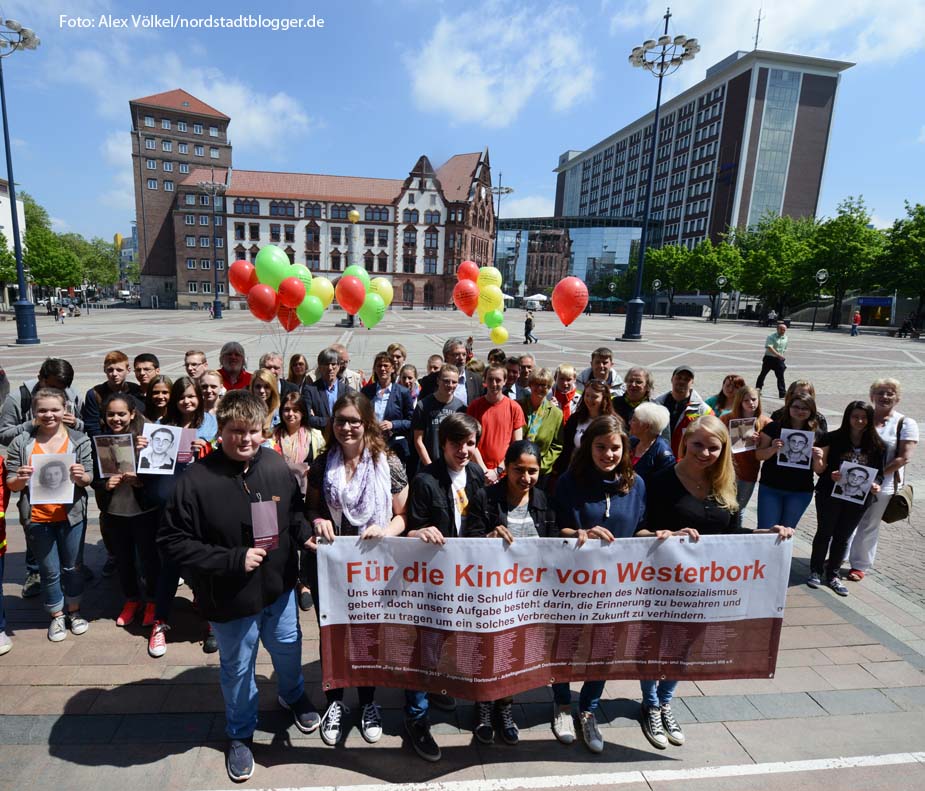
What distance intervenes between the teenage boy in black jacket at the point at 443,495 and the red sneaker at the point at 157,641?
2090mm

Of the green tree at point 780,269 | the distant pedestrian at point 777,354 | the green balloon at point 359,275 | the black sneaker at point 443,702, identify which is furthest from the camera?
the green tree at point 780,269

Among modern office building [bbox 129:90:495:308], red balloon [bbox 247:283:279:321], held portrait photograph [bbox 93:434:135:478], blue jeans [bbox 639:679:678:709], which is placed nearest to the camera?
blue jeans [bbox 639:679:678:709]

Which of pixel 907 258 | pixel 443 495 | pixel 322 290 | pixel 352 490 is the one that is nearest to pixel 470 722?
pixel 443 495

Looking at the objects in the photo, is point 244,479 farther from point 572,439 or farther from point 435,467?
point 572,439

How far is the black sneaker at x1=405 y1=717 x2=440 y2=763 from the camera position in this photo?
3141 millimetres

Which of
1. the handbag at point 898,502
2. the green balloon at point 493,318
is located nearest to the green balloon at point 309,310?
the green balloon at point 493,318

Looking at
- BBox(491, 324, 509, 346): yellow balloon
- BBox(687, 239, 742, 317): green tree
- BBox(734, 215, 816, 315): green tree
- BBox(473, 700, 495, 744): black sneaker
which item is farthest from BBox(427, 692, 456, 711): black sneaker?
BBox(687, 239, 742, 317): green tree

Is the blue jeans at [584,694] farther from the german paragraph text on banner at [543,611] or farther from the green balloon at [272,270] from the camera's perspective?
the green balloon at [272,270]

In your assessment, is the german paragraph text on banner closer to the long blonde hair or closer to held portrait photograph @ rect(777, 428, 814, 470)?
the long blonde hair

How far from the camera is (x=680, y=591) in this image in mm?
3094

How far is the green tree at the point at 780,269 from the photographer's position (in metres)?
51.0

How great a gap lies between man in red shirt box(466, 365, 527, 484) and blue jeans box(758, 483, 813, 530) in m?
2.41

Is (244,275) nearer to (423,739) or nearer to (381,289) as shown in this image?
(381,289)

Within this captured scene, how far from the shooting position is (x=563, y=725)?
333cm
